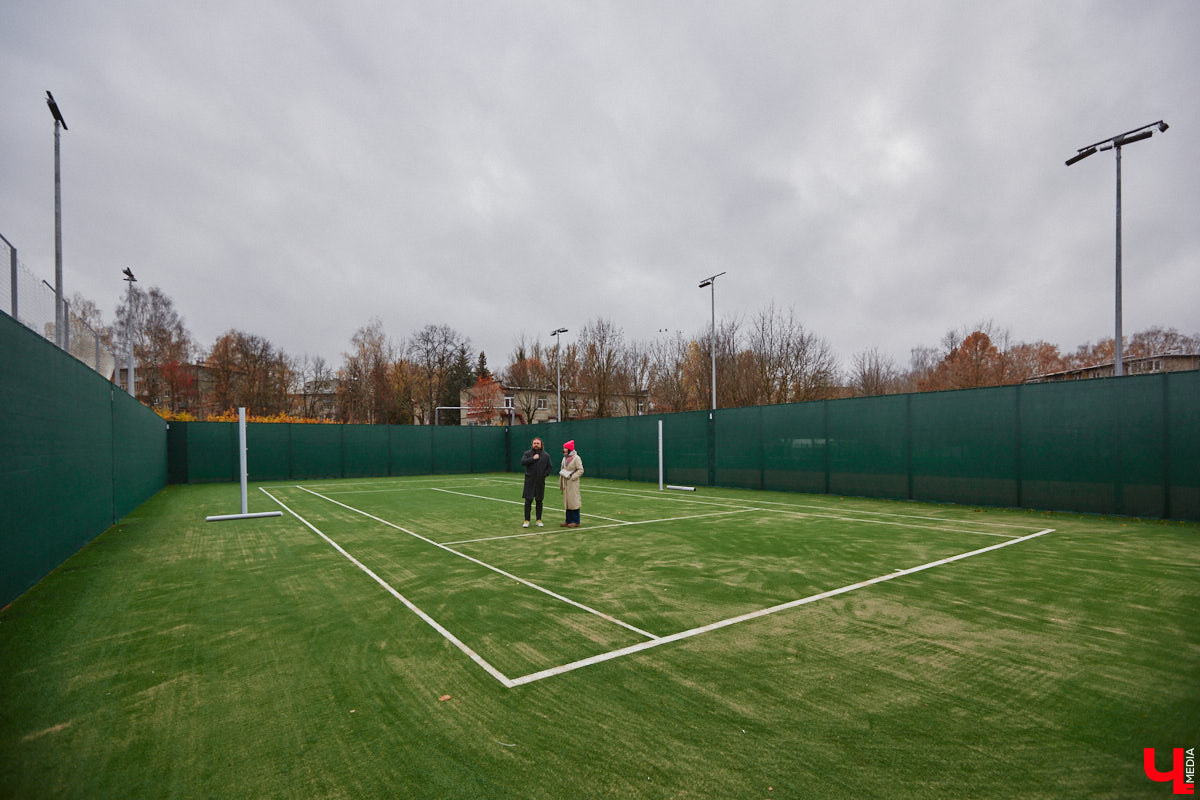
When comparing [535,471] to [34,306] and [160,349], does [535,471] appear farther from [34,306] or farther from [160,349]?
[160,349]

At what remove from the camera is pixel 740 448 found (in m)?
19.5

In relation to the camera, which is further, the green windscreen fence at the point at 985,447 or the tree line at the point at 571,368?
the tree line at the point at 571,368

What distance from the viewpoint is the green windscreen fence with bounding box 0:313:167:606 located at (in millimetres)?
5688

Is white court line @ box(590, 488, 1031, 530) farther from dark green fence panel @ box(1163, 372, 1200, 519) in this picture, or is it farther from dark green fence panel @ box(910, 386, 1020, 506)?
dark green fence panel @ box(1163, 372, 1200, 519)

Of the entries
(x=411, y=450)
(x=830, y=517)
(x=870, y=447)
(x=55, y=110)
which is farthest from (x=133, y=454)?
(x=870, y=447)

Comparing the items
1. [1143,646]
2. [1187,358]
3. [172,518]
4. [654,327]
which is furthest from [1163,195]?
[1187,358]

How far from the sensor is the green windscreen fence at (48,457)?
5688 millimetres

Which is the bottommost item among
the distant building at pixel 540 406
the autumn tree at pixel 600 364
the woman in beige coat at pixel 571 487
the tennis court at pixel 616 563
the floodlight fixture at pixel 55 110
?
the tennis court at pixel 616 563

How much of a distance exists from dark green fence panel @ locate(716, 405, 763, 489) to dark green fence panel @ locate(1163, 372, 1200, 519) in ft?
32.4

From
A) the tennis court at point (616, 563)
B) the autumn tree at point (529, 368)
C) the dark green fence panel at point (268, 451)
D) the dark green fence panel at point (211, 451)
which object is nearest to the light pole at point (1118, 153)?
the tennis court at point (616, 563)

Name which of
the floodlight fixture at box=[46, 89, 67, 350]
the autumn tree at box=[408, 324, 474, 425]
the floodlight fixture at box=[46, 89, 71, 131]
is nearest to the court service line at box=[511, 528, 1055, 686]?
the floodlight fixture at box=[46, 89, 67, 350]

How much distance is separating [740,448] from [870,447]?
4.57 meters

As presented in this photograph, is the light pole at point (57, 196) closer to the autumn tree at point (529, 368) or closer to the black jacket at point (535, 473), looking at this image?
the black jacket at point (535, 473)

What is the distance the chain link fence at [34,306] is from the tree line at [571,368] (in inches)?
870
